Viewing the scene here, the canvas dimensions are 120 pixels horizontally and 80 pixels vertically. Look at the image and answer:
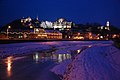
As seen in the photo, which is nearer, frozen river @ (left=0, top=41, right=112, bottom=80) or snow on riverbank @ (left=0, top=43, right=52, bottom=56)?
frozen river @ (left=0, top=41, right=112, bottom=80)

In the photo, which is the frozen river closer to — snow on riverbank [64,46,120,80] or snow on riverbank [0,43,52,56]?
snow on riverbank [0,43,52,56]

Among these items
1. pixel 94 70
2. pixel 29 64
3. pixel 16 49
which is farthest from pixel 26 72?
pixel 16 49

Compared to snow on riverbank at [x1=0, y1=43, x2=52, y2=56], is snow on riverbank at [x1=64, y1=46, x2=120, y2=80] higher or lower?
higher

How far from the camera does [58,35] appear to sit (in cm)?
16612

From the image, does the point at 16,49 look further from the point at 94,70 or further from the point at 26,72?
the point at 94,70

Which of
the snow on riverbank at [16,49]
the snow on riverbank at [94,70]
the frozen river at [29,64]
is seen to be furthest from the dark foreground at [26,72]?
the snow on riverbank at [16,49]

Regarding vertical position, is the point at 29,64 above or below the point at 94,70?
below

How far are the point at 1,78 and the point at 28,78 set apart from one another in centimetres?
131

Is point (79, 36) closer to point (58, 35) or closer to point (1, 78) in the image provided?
point (58, 35)

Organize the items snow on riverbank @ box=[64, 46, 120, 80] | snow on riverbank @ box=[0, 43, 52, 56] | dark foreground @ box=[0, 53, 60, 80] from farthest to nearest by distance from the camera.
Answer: snow on riverbank @ box=[0, 43, 52, 56] → dark foreground @ box=[0, 53, 60, 80] → snow on riverbank @ box=[64, 46, 120, 80]

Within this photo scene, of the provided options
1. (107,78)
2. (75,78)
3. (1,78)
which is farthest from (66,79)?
(1,78)

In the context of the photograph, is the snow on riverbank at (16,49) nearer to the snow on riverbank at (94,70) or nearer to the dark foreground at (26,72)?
the dark foreground at (26,72)

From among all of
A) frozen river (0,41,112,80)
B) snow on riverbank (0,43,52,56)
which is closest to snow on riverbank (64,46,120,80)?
frozen river (0,41,112,80)

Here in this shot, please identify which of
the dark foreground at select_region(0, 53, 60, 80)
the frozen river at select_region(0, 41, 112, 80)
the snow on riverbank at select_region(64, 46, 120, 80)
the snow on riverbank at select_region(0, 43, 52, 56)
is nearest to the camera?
the snow on riverbank at select_region(64, 46, 120, 80)
